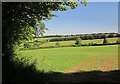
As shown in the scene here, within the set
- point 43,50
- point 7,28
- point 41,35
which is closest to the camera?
point 7,28

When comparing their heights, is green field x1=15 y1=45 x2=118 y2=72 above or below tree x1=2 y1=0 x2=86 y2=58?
below

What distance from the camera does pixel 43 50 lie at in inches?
1671

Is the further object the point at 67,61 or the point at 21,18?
the point at 67,61

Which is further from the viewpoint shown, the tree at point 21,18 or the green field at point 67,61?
the green field at point 67,61

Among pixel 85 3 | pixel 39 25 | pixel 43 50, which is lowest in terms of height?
pixel 43 50

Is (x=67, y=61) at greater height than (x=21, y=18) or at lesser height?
lesser

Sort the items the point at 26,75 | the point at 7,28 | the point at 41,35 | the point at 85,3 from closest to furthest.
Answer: the point at 26,75, the point at 7,28, the point at 85,3, the point at 41,35

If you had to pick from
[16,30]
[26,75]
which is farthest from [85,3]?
[26,75]

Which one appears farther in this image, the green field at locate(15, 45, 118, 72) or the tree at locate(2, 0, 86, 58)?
the green field at locate(15, 45, 118, 72)

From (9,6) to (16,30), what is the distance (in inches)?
59.7

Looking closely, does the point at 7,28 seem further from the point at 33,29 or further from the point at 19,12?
the point at 33,29

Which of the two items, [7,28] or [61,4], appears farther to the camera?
[61,4]

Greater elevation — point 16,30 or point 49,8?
point 49,8

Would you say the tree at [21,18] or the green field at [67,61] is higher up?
the tree at [21,18]
